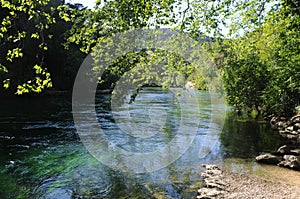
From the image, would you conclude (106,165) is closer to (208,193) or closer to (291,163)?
(208,193)

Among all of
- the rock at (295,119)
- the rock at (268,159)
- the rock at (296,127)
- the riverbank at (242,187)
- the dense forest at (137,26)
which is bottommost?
the riverbank at (242,187)

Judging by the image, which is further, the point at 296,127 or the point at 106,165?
the point at 296,127

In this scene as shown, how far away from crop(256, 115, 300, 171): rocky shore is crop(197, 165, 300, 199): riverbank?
2.08m

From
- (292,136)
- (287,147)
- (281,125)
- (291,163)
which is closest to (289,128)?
(292,136)

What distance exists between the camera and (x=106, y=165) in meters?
10.5

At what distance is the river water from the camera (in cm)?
814

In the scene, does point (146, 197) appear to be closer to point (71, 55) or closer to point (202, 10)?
point (202, 10)

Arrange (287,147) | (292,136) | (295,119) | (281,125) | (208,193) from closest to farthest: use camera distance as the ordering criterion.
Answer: (208,193) → (287,147) → (292,136) → (295,119) → (281,125)

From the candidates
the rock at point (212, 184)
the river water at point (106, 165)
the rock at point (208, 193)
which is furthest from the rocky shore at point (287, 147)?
the rock at point (208, 193)

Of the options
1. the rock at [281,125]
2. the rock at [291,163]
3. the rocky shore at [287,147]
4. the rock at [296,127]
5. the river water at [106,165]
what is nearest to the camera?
the river water at [106,165]

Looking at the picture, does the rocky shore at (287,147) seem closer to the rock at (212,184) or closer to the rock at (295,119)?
the rock at (295,119)

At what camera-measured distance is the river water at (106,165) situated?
26.7 ft

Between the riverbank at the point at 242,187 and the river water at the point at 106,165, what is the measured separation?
0.42 meters

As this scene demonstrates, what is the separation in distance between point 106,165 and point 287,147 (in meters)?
8.09
